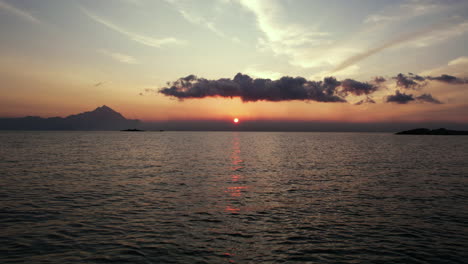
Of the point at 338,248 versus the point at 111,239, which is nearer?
the point at 338,248

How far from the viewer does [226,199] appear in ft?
90.6

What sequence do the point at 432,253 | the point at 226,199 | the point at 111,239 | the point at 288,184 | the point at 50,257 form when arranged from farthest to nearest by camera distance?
the point at 288,184 < the point at 226,199 < the point at 111,239 < the point at 432,253 < the point at 50,257

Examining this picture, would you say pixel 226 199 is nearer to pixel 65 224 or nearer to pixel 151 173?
pixel 65 224

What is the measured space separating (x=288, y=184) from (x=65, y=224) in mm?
25634

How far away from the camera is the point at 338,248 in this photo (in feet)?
51.3

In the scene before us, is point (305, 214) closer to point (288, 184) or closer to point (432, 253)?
point (432, 253)

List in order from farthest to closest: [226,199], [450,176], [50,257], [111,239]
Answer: [450,176] < [226,199] < [111,239] < [50,257]

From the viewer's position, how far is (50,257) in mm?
14031

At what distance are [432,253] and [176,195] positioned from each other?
72.5 feet

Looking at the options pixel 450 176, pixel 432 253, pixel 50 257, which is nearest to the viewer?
pixel 50 257

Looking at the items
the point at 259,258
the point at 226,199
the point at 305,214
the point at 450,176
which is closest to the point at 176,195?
the point at 226,199

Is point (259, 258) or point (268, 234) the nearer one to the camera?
point (259, 258)

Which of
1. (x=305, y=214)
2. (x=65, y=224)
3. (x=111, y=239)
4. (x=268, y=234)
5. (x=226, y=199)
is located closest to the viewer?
(x=111, y=239)

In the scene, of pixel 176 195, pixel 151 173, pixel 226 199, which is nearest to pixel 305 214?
pixel 226 199
